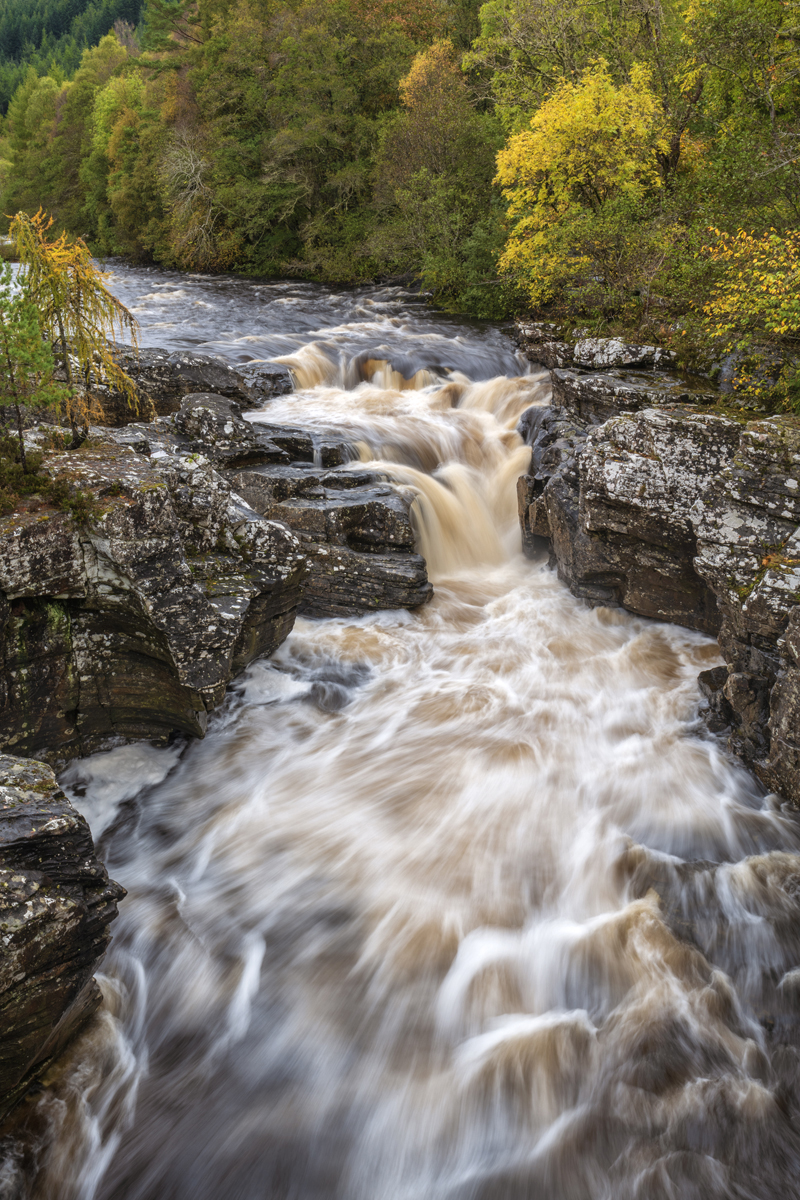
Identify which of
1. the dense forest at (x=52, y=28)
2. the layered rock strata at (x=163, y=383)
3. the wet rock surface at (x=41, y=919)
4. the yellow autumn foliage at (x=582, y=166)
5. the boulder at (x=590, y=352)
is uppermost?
the dense forest at (x=52, y=28)

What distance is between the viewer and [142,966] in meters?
5.34

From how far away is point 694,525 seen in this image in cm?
827

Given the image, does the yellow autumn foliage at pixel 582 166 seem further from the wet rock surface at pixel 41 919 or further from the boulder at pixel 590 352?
the wet rock surface at pixel 41 919

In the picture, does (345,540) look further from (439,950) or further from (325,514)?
(439,950)

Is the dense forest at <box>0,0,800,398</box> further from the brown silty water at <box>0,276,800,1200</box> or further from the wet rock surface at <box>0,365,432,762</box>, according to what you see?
the wet rock surface at <box>0,365,432,762</box>

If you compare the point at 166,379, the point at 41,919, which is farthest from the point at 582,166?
the point at 41,919

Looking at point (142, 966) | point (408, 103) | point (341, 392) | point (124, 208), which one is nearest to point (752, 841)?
point (142, 966)

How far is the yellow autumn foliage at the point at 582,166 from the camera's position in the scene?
1648 centimetres

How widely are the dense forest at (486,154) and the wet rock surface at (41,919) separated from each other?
997 cm

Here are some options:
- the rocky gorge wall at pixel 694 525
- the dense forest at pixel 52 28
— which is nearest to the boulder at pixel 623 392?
the rocky gorge wall at pixel 694 525

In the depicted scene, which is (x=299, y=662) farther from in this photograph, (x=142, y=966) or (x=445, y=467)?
(x=445, y=467)

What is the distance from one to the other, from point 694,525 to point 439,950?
5.54 m

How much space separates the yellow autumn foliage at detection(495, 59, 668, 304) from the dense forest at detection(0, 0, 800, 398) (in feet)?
0.22

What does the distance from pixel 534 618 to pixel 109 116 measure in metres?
52.8
